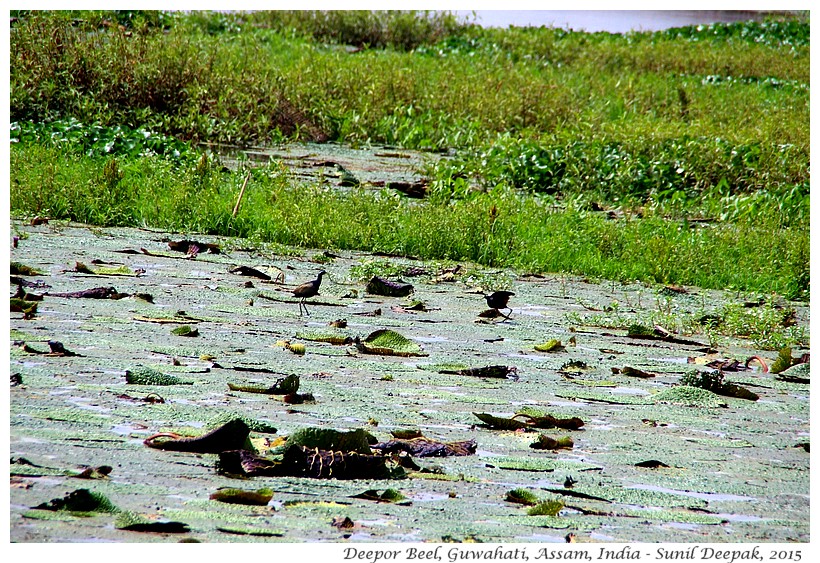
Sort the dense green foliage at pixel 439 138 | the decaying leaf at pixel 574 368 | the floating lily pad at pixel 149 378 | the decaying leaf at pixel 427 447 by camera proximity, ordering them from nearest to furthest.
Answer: the decaying leaf at pixel 427 447
the floating lily pad at pixel 149 378
the decaying leaf at pixel 574 368
the dense green foliage at pixel 439 138

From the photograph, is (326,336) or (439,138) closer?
(326,336)

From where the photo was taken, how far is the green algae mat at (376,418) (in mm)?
2266

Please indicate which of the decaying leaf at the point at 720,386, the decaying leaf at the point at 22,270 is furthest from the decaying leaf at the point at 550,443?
the decaying leaf at the point at 22,270

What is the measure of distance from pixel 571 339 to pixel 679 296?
176cm

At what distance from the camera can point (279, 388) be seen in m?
3.16

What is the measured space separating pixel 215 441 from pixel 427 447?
560mm

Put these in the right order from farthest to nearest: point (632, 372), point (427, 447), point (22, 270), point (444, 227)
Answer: point (444, 227) → point (22, 270) → point (632, 372) → point (427, 447)

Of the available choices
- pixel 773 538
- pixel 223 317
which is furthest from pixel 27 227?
pixel 773 538

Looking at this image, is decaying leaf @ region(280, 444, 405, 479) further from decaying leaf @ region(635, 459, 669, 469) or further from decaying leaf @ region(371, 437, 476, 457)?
decaying leaf @ region(635, 459, 669, 469)

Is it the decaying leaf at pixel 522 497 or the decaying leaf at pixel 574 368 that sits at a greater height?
the decaying leaf at pixel 522 497

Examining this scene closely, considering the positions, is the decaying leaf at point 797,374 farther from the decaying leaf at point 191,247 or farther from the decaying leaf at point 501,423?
the decaying leaf at point 191,247

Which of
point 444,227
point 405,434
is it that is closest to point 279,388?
point 405,434

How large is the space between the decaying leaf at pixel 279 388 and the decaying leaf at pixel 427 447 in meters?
0.54

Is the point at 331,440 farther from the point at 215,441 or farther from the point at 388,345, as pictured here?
the point at 388,345
